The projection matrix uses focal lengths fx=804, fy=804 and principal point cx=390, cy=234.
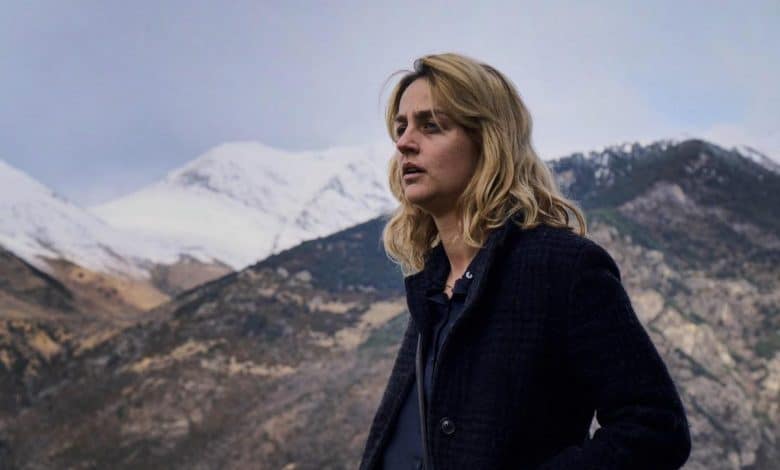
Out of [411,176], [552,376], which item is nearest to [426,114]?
[411,176]

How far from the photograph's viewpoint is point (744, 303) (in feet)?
48.1

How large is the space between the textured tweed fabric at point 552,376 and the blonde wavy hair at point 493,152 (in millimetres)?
106

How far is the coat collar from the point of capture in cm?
145

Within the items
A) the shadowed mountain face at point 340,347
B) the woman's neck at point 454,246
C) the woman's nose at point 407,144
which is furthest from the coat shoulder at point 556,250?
the shadowed mountain face at point 340,347

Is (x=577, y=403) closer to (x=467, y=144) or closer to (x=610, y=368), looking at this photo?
(x=610, y=368)

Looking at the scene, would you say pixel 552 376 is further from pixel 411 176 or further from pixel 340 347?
pixel 340 347

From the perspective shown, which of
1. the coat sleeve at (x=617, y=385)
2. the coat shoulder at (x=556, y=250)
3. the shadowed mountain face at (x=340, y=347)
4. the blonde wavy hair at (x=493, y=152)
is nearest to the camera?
the coat sleeve at (x=617, y=385)

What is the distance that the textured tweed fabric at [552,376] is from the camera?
1.29 metres

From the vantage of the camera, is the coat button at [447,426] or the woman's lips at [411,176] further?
the woman's lips at [411,176]

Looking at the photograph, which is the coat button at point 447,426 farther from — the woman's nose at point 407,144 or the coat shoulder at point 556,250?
the woman's nose at point 407,144

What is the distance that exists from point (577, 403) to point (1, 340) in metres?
17.4

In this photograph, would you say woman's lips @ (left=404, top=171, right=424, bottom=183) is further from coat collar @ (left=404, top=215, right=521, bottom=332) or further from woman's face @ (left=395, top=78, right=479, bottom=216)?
coat collar @ (left=404, top=215, right=521, bottom=332)

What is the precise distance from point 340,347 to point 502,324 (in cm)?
1393

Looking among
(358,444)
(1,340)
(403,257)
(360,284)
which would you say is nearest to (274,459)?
(358,444)
